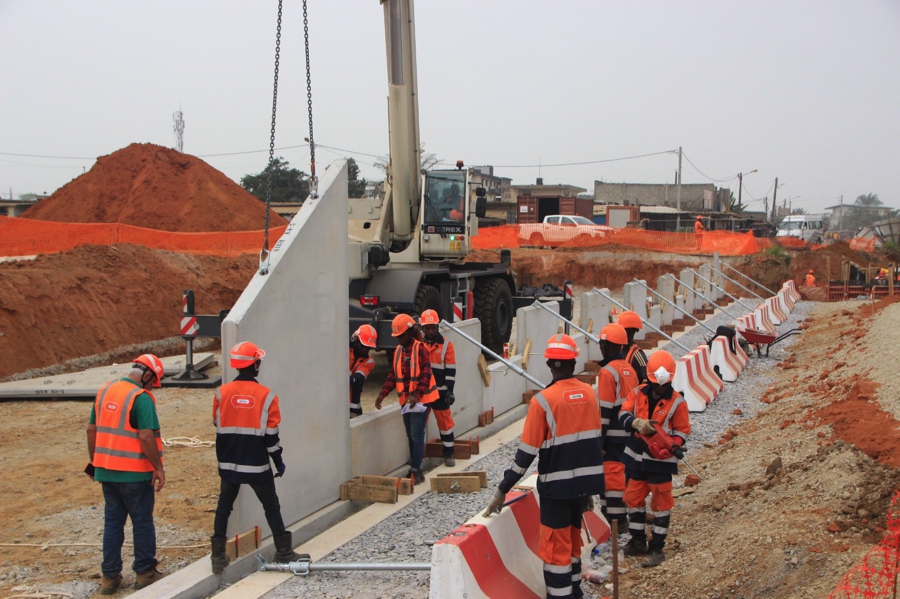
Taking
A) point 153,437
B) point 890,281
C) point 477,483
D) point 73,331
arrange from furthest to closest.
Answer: point 890,281 < point 73,331 < point 477,483 < point 153,437

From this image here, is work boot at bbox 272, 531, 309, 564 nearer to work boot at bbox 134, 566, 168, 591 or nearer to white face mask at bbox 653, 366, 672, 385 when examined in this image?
work boot at bbox 134, 566, 168, 591

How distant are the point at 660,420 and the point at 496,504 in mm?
1571

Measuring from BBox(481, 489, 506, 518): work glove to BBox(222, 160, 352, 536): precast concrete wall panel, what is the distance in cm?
208

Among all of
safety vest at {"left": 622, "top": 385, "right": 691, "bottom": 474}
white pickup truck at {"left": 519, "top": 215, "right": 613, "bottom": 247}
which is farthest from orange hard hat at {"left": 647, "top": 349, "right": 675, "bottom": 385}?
white pickup truck at {"left": 519, "top": 215, "right": 613, "bottom": 247}

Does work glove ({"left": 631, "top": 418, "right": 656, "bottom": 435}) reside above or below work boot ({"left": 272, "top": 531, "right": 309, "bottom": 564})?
above

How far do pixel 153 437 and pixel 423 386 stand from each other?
9.67 feet

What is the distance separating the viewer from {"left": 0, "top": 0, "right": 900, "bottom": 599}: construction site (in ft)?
16.6

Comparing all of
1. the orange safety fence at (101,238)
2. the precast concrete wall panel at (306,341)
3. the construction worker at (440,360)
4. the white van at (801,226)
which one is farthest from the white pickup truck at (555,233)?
the precast concrete wall panel at (306,341)

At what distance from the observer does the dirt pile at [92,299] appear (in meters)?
14.0

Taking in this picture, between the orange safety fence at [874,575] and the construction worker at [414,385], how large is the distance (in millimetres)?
4262

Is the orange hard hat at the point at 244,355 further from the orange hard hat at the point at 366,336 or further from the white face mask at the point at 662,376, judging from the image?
the orange hard hat at the point at 366,336

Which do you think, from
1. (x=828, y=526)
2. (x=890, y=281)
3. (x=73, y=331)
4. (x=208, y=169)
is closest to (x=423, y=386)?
(x=828, y=526)

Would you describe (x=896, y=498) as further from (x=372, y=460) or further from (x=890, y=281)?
(x=890, y=281)

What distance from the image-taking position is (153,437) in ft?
17.4
